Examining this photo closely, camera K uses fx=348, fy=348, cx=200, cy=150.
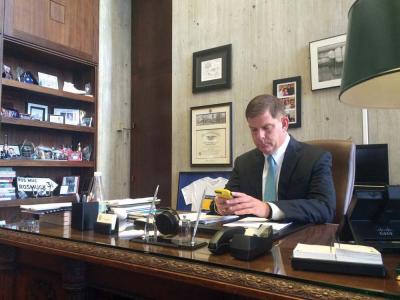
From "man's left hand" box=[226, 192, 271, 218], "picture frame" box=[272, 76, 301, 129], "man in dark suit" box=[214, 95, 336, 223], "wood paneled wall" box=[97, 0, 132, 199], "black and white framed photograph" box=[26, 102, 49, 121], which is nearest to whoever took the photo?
"man's left hand" box=[226, 192, 271, 218]

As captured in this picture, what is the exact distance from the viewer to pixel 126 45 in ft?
12.2

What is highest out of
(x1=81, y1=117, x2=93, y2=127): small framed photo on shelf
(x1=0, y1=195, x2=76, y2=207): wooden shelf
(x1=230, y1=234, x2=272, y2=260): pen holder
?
(x1=81, y1=117, x2=93, y2=127): small framed photo on shelf

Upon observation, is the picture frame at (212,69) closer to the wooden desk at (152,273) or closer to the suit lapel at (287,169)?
the suit lapel at (287,169)

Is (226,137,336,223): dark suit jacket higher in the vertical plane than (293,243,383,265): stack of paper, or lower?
higher

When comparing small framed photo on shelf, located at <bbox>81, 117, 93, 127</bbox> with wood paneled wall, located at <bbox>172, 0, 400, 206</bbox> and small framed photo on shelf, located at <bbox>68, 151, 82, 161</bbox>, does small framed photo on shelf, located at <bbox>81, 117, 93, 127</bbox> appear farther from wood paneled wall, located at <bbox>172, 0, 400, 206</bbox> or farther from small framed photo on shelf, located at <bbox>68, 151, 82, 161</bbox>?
wood paneled wall, located at <bbox>172, 0, 400, 206</bbox>

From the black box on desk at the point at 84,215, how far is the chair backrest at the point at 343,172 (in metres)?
1.10

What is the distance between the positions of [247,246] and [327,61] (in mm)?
1776

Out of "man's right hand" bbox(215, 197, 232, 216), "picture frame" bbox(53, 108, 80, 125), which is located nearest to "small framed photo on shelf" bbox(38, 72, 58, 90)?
"picture frame" bbox(53, 108, 80, 125)

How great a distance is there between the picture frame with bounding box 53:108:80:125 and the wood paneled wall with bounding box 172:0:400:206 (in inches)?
36.6

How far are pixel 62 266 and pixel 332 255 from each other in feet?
2.65

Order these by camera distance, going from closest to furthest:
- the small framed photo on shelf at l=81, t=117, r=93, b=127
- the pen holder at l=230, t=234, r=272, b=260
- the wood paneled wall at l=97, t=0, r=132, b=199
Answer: the pen holder at l=230, t=234, r=272, b=260
the small framed photo on shelf at l=81, t=117, r=93, b=127
the wood paneled wall at l=97, t=0, r=132, b=199

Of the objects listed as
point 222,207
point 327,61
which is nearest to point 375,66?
point 222,207

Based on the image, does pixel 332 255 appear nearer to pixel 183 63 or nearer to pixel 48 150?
pixel 183 63

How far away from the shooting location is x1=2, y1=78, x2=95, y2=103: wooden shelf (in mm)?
2650
